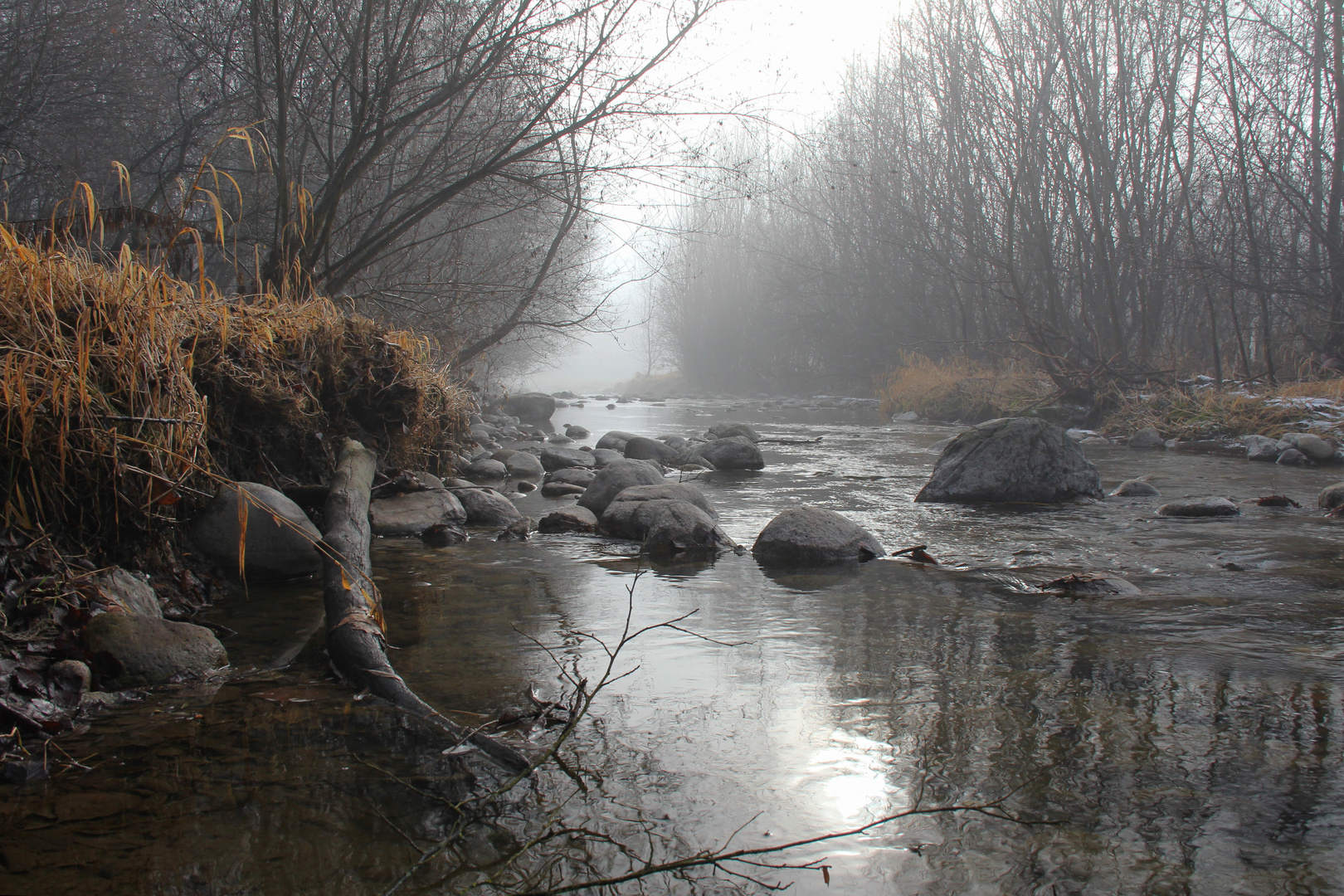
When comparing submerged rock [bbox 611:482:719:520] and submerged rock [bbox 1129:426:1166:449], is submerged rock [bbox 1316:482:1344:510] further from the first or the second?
submerged rock [bbox 1129:426:1166:449]

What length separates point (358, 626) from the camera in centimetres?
258

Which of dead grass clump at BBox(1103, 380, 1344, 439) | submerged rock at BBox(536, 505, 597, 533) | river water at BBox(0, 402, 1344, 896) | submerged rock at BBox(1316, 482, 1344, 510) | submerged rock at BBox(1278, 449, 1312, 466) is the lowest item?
river water at BBox(0, 402, 1344, 896)

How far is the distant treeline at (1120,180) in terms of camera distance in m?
11.4

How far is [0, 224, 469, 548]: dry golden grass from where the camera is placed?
2.75 metres

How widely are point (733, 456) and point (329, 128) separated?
4.64 meters

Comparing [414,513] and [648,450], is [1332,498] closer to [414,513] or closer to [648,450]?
[414,513]

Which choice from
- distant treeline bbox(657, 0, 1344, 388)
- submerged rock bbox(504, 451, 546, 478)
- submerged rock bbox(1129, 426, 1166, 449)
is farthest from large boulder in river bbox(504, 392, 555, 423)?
submerged rock bbox(1129, 426, 1166, 449)

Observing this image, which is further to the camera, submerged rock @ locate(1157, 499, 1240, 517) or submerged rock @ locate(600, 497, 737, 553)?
submerged rock @ locate(1157, 499, 1240, 517)

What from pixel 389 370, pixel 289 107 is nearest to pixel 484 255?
pixel 289 107

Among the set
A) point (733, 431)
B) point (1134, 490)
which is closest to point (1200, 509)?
point (1134, 490)

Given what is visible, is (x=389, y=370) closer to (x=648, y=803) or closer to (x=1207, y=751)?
(x=648, y=803)

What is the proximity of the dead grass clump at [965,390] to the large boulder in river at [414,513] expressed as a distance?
10717mm

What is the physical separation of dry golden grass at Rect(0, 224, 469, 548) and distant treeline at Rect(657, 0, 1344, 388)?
3.57 meters

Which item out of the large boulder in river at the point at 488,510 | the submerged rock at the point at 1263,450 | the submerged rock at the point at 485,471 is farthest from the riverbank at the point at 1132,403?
the large boulder in river at the point at 488,510
